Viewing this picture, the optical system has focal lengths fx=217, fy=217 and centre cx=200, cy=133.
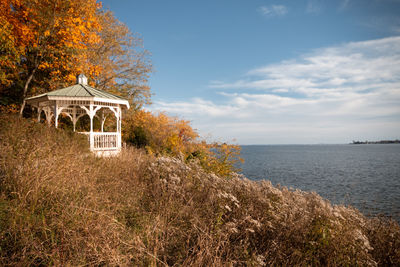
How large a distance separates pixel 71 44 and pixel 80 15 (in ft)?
7.89

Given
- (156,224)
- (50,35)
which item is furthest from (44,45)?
(156,224)

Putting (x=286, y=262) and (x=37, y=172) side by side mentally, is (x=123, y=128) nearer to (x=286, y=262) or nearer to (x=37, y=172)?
(x=37, y=172)

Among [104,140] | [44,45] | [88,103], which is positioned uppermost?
[44,45]

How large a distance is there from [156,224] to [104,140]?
9.69 metres

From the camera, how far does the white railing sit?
36.3ft

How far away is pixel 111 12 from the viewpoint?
19.5m

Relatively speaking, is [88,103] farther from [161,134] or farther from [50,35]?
[50,35]

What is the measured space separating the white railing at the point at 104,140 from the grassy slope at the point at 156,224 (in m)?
5.62

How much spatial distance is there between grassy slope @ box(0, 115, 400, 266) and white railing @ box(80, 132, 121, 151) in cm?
562

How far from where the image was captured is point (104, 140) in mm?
11781

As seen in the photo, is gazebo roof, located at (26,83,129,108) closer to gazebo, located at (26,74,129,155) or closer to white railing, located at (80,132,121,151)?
gazebo, located at (26,74,129,155)

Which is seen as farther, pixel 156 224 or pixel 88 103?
pixel 88 103

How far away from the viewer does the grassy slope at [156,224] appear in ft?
8.86

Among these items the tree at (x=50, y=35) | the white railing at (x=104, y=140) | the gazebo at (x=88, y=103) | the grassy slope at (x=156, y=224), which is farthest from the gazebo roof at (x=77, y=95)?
the grassy slope at (x=156, y=224)
